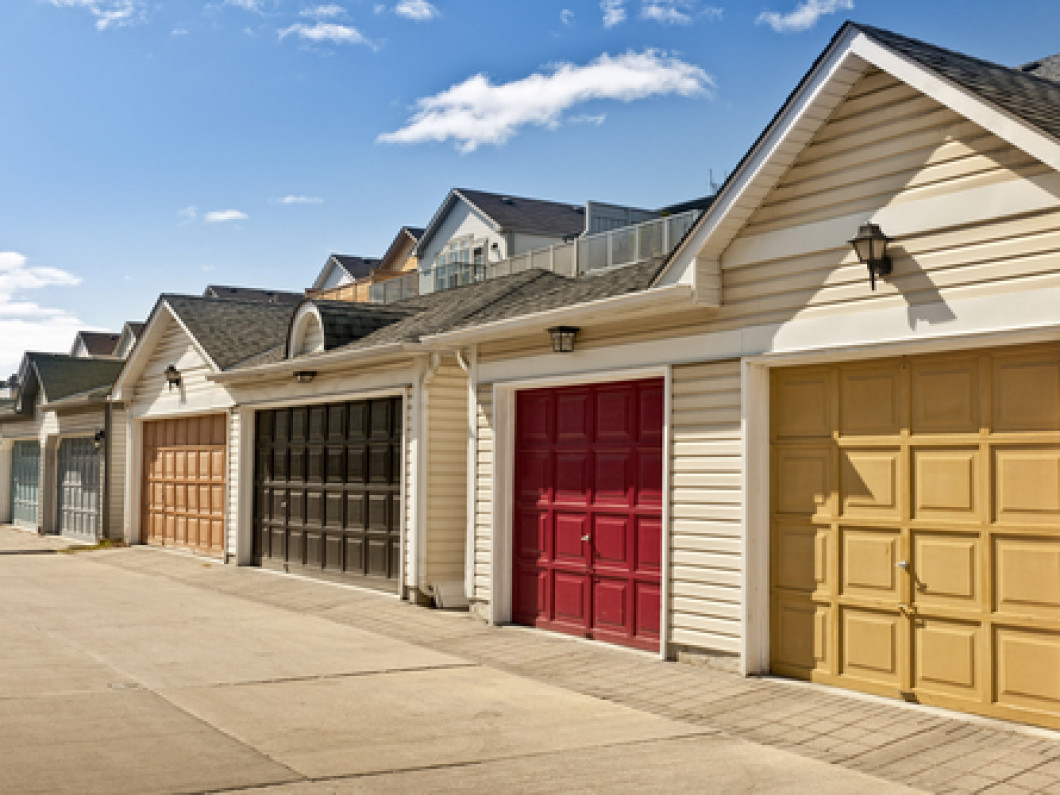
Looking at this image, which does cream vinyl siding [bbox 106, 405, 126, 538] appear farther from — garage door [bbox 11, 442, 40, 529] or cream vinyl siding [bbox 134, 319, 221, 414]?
garage door [bbox 11, 442, 40, 529]

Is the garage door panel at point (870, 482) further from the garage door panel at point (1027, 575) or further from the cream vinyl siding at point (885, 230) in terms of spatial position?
the cream vinyl siding at point (885, 230)

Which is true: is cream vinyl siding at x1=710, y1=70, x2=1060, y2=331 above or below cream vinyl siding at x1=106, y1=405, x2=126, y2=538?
above

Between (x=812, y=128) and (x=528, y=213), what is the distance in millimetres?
34399

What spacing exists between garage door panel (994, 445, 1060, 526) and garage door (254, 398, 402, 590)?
8248mm

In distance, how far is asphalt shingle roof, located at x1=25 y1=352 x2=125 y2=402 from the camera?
26.7 metres

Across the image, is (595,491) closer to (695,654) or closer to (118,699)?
(695,654)

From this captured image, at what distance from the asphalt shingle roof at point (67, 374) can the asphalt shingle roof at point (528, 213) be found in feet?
54.3

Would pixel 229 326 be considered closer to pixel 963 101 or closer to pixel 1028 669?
pixel 963 101

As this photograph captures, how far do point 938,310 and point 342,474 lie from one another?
963cm

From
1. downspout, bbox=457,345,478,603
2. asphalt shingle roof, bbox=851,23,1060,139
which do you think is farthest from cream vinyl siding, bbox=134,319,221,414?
asphalt shingle roof, bbox=851,23,1060,139

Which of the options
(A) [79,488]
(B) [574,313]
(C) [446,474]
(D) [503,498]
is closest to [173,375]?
(A) [79,488]

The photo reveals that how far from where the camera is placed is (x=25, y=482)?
1173 inches

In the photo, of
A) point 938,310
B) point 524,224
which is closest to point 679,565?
point 938,310

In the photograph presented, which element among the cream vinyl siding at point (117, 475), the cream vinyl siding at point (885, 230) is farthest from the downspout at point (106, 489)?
the cream vinyl siding at point (885, 230)
